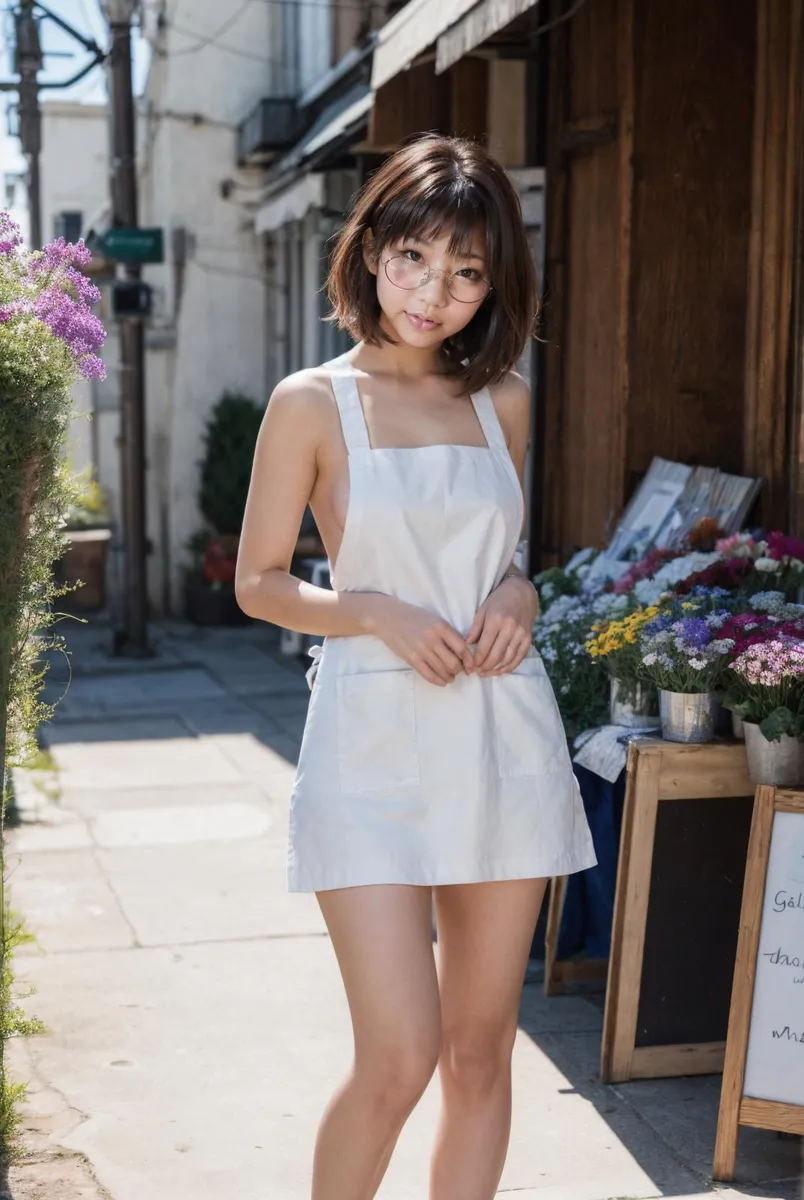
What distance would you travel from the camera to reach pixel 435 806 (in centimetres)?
224

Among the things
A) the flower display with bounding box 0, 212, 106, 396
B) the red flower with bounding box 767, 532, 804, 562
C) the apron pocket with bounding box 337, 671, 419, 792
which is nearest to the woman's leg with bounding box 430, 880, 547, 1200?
the apron pocket with bounding box 337, 671, 419, 792

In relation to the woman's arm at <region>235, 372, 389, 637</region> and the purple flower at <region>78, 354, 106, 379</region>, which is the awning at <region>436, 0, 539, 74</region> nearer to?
the purple flower at <region>78, 354, 106, 379</region>

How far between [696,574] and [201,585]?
9.03 m

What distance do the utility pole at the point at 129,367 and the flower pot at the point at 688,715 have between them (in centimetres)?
770

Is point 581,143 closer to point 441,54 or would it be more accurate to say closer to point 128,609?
point 441,54

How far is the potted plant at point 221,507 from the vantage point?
1253 centimetres

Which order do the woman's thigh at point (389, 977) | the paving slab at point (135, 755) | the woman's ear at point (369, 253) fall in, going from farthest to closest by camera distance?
the paving slab at point (135, 755) < the woman's ear at point (369, 253) < the woman's thigh at point (389, 977)

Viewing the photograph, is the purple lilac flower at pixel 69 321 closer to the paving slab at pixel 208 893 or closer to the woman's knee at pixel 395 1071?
the woman's knee at pixel 395 1071

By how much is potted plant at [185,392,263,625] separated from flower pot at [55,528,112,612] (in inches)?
36.2

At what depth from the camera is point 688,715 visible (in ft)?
11.5

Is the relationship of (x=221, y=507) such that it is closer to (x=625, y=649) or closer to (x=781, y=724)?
(x=625, y=649)

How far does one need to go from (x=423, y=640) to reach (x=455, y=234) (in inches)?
24.1

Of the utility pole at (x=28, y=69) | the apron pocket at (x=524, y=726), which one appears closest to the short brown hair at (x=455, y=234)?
the apron pocket at (x=524, y=726)

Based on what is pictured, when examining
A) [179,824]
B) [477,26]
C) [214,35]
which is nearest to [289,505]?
[477,26]
